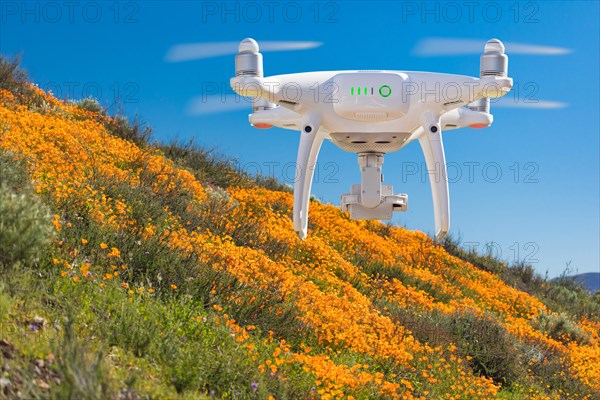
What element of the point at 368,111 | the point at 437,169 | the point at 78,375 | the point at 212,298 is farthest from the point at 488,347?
the point at 78,375

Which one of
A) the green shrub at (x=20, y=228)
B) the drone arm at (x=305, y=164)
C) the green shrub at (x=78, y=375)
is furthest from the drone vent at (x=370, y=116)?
the green shrub at (x=78, y=375)

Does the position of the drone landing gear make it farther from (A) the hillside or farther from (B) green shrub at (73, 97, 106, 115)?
(B) green shrub at (73, 97, 106, 115)

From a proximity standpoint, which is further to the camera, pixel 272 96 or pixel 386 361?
pixel 386 361

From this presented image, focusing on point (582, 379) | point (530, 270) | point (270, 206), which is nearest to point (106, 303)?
point (582, 379)

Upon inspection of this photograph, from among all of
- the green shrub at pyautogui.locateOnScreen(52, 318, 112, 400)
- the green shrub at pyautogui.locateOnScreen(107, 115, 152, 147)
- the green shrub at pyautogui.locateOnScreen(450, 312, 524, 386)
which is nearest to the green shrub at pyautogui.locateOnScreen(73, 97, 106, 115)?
the green shrub at pyautogui.locateOnScreen(107, 115, 152, 147)

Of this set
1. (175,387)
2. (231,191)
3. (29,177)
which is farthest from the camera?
(231,191)

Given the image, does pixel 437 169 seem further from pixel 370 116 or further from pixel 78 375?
pixel 78 375

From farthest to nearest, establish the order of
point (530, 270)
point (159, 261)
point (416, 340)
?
point (530, 270) < point (416, 340) < point (159, 261)

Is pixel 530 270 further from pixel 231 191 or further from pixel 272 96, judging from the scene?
pixel 272 96
